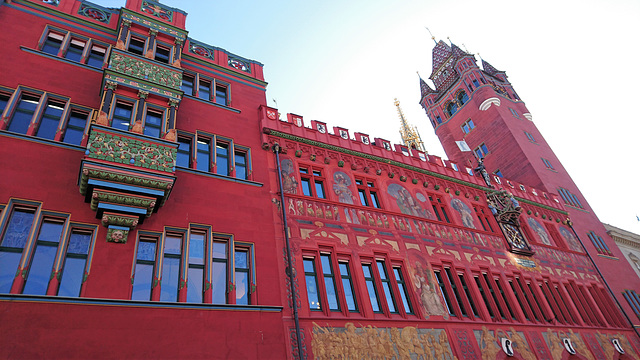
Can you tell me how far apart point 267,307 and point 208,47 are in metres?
12.4

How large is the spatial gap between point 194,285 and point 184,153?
498 cm

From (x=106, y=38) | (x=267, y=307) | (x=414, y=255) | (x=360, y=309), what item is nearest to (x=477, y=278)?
(x=414, y=255)

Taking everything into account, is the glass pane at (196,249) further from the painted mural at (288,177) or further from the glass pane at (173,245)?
the painted mural at (288,177)

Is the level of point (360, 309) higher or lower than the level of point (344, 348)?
higher

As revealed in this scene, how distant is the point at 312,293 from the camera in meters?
13.2

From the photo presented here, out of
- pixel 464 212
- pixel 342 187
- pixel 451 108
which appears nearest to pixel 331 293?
pixel 342 187

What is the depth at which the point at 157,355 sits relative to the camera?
9.67 meters

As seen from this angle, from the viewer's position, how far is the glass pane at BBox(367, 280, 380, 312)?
46.4 feet

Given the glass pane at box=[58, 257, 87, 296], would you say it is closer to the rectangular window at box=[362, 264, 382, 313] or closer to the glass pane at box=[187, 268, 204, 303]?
the glass pane at box=[187, 268, 204, 303]

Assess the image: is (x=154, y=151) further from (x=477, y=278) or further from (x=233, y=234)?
(x=477, y=278)

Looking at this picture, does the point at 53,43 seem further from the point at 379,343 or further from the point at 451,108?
the point at 451,108

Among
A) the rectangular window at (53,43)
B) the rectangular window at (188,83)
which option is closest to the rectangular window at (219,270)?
the rectangular window at (188,83)

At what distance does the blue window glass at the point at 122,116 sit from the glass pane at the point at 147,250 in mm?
3668

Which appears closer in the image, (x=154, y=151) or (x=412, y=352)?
(x=154, y=151)
